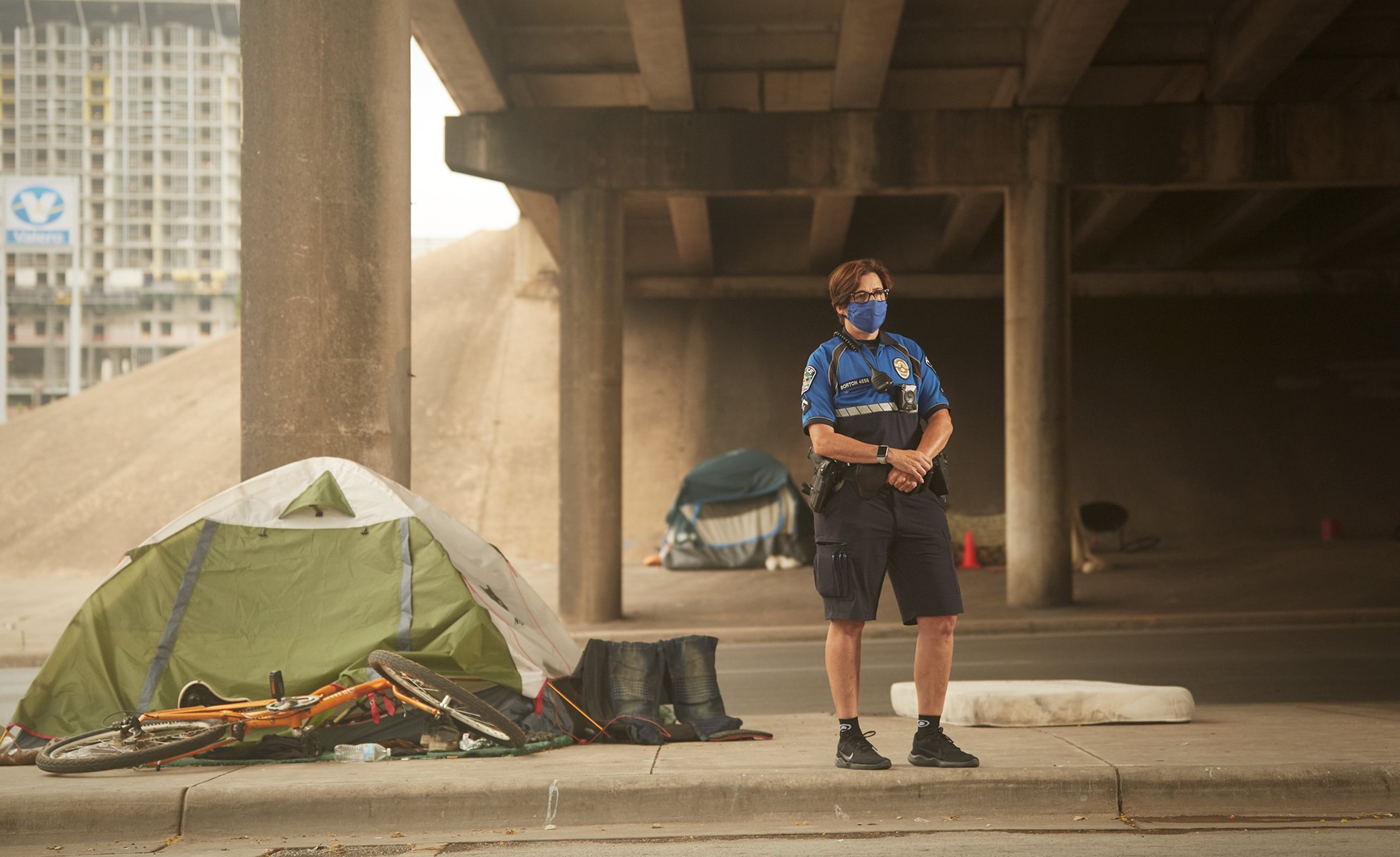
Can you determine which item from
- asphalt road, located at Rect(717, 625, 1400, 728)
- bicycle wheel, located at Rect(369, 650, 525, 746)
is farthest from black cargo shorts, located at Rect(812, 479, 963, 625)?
asphalt road, located at Rect(717, 625, 1400, 728)

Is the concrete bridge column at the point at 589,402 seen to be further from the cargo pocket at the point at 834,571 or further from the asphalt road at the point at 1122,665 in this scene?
the cargo pocket at the point at 834,571

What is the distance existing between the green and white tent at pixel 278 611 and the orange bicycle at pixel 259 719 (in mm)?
298

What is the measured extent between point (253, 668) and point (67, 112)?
414ft

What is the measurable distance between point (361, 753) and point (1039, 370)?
13.1m

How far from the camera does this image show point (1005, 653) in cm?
1234

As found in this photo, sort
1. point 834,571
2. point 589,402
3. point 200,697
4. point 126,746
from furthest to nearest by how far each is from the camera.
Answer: point 589,402 < point 200,697 < point 126,746 < point 834,571

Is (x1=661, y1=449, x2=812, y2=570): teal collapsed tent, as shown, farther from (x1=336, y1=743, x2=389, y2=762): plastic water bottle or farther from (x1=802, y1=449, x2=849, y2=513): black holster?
(x1=802, y1=449, x2=849, y2=513): black holster

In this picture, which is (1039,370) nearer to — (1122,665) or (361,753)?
(1122,665)

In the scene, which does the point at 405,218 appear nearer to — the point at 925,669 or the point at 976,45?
the point at 925,669

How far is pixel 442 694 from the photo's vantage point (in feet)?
19.6

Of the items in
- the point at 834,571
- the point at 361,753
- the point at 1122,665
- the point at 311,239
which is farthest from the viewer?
the point at 1122,665

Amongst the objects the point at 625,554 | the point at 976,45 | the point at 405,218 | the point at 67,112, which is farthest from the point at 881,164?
the point at 67,112

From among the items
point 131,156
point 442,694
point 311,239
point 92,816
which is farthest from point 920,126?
point 131,156

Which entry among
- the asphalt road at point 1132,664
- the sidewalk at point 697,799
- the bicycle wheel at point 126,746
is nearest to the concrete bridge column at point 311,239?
the bicycle wheel at point 126,746
